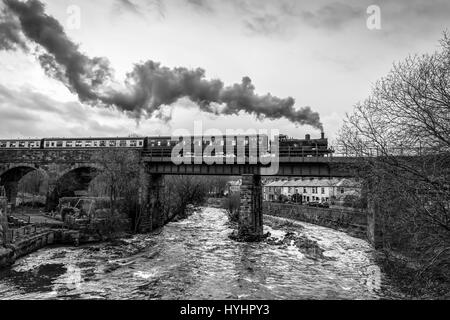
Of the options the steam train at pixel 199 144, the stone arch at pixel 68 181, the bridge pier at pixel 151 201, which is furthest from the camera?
the stone arch at pixel 68 181

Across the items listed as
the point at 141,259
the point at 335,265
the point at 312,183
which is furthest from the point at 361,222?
the point at 312,183

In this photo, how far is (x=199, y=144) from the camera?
3484cm

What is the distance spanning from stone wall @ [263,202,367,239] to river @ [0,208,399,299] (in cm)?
832

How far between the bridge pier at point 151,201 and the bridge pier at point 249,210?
12333mm

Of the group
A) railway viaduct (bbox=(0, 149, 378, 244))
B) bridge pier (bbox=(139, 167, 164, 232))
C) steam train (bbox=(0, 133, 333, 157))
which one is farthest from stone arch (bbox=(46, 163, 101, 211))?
bridge pier (bbox=(139, 167, 164, 232))

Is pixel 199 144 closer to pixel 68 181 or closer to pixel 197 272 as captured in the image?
pixel 197 272

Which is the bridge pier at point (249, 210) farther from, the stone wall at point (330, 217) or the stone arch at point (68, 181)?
the stone arch at point (68, 181)

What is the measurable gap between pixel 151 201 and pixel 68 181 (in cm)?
1213

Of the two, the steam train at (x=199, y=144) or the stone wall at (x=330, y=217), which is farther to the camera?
the stone wall at (x=330, y=217)

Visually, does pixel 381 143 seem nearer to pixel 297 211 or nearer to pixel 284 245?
pixel 284 245

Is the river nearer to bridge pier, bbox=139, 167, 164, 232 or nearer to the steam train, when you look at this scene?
bridge pier, bbox=139, 167, 164, 232

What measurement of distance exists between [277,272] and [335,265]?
527 centimetres

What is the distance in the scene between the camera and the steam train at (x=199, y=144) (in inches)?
1189

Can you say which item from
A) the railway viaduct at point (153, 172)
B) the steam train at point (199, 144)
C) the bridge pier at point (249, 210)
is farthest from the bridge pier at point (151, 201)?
the bridge pier at point (249, 210)
